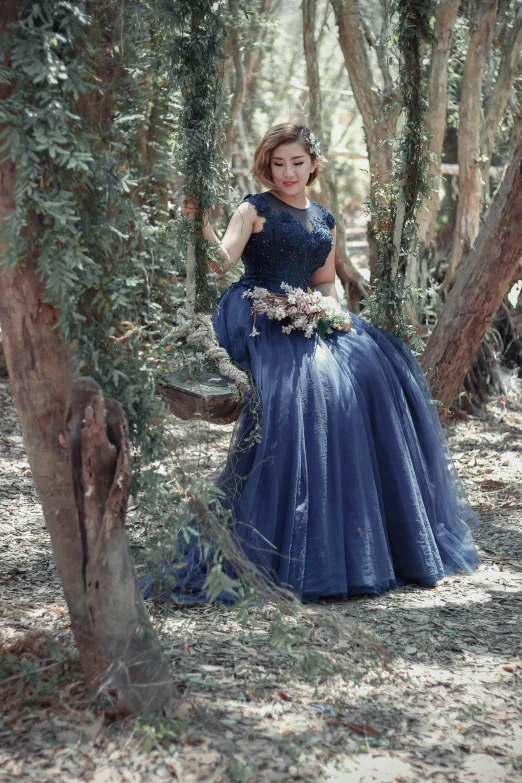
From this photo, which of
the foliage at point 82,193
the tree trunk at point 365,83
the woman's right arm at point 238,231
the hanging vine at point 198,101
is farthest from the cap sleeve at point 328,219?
the tree trunk at point 365,83

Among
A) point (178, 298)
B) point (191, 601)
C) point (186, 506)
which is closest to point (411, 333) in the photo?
point (178, 298)

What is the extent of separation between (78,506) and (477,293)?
318cm

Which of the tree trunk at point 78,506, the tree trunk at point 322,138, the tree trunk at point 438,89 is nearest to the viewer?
the tree trunk at point 78,506

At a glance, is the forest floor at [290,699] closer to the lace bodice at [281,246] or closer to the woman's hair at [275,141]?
the lace bodice at [281,246]

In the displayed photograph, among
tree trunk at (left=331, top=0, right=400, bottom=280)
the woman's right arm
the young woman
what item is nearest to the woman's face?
the young woman

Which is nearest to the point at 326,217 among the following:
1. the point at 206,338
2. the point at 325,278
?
the point at 325,278

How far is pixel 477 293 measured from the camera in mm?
4844

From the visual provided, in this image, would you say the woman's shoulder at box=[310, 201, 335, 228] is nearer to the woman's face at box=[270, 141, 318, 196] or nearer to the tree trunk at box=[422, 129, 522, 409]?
the woman's face at box=[270, 141, 318, 196]

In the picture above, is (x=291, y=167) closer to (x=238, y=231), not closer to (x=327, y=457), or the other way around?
(x=238, y=231)

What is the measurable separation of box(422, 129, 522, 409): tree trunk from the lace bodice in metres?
1.24

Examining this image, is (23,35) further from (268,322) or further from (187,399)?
(268,322)

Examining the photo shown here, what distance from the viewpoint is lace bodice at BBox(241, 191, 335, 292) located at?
3770 mm

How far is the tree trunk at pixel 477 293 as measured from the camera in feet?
15.2

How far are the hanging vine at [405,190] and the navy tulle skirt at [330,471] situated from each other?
28cm
